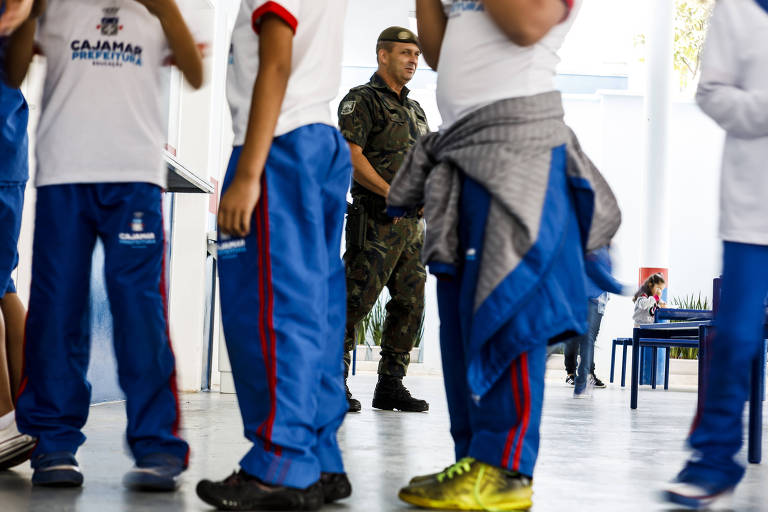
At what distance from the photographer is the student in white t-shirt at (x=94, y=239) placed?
176 centimetres

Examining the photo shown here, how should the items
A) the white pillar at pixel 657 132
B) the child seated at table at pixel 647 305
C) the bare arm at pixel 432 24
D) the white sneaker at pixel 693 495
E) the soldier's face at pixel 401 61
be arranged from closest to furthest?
the white sneaker at pixel 693 495
the bare arm at pixel 432 24
the soldier's face at pixel 401 61
the child seated at table at pixel 647 305
the white pillar at pixel 657 132

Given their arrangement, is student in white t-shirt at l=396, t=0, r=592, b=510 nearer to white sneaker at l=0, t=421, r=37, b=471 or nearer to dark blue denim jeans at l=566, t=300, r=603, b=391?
white sneaker at l=0, t=421, r=37, b=471

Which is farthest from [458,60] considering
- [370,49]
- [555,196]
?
[370,49]

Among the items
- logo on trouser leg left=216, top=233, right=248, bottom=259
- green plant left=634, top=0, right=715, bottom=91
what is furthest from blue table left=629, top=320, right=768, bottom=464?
green plant left=634, top=0, right=715, bottom=91

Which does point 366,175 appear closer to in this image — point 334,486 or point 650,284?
point 334,486

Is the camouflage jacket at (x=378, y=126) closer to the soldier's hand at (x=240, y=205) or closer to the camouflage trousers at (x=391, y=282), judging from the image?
the camouflage trousers at (x=391, y=282)

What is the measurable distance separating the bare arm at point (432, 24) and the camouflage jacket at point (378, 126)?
1.71m

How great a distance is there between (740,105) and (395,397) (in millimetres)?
2385

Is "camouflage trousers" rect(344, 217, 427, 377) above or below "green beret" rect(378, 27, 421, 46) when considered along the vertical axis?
below

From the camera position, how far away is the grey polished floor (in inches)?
63.7

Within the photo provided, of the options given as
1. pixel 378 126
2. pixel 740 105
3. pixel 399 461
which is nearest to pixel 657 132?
pixel 378 126

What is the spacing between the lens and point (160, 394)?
1.77 m

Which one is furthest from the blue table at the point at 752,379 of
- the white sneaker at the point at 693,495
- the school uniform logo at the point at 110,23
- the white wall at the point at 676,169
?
the white wall at the point at 676,169

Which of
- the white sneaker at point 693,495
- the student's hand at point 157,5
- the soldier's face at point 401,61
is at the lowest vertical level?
the white sneaker at point 693,495
